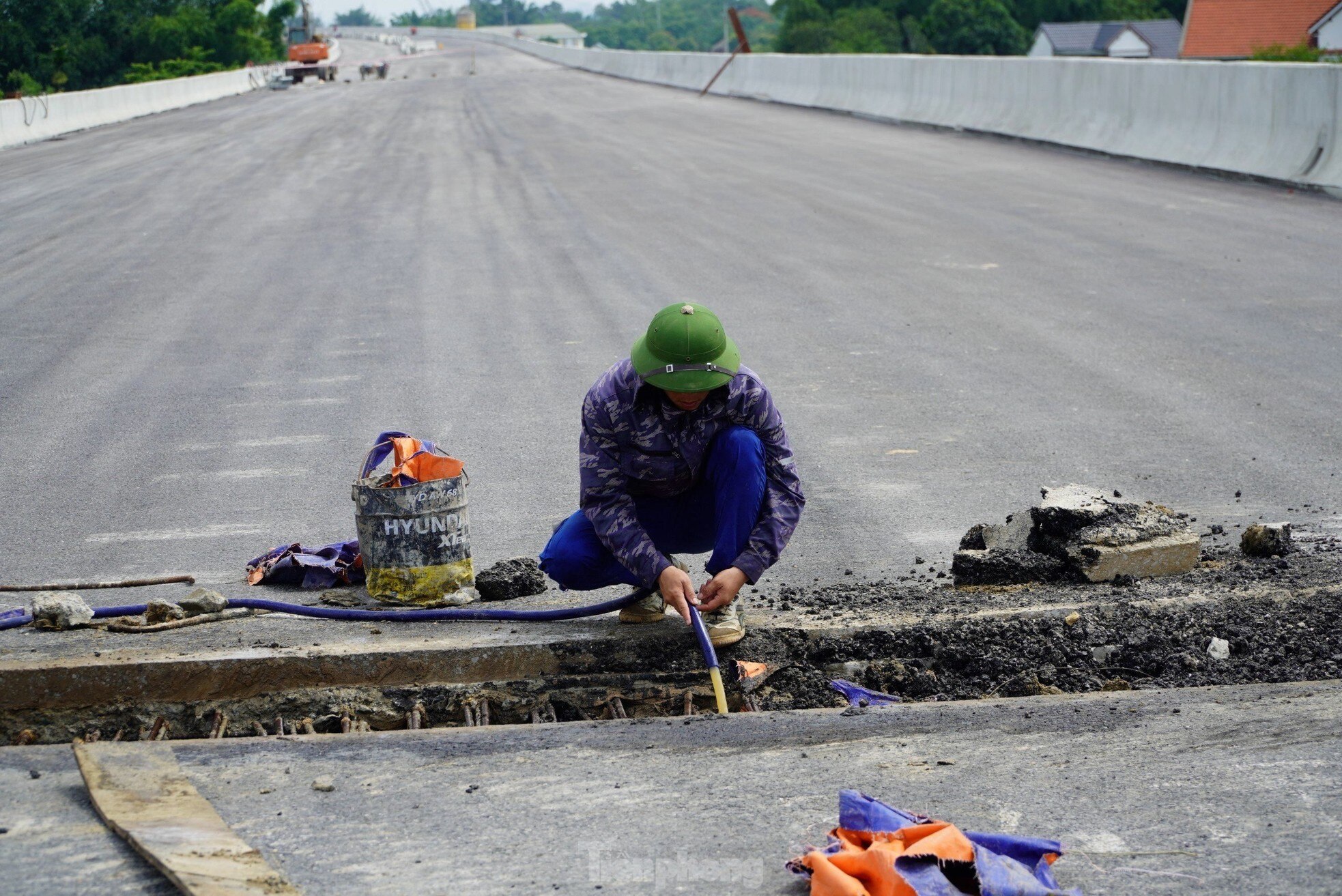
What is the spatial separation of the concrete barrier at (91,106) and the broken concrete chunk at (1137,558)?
25.4m

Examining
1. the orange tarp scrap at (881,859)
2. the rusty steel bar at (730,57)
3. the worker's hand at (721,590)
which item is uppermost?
the rusty steel bar at (730,57)

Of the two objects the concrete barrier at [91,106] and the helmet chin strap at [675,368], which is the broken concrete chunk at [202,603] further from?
the concrete barrier at [91,106]

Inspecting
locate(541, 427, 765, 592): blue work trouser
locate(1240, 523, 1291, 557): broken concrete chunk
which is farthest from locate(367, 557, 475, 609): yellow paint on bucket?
locate(1240, 523, 1291, 557): broken concrete chunk

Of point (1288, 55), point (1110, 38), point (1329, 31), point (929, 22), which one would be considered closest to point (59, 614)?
point (1288, 55)

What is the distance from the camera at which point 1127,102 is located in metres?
18.0

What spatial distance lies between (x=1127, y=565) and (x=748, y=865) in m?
2.63

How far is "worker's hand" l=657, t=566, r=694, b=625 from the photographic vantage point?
445cm

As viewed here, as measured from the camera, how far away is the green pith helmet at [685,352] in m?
4.30

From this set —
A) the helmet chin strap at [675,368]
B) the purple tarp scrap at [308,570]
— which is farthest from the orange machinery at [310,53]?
the helmet chin strap at [675,368]

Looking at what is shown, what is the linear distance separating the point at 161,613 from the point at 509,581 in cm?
130

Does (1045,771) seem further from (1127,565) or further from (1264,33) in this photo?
(1264,33)

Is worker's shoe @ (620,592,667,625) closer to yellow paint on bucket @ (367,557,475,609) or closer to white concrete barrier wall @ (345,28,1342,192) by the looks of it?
yellow paint on bucket @ (367,557,475,609)

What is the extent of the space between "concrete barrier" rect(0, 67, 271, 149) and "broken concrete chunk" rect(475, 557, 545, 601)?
945 inches

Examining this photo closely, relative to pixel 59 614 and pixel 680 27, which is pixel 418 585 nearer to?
pixel 59 614
